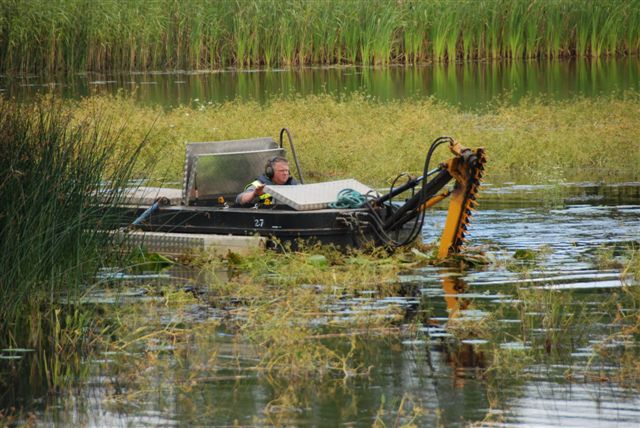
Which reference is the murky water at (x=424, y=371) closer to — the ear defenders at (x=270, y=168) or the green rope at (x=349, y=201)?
the green rope at (x=349, y=201)

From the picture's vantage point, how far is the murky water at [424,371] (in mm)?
8547

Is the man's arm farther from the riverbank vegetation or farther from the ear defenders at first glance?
the riverbank vegetation

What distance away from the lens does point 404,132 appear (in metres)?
22.5

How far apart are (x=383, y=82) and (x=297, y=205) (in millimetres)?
19890

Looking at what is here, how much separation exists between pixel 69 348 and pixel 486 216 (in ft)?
24.9

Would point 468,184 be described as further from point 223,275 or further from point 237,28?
point 237,28

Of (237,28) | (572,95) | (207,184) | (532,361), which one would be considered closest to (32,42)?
(237,28)

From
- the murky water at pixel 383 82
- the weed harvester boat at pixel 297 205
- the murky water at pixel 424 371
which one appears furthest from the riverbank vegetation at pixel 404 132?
the murky water at pixel 424 371

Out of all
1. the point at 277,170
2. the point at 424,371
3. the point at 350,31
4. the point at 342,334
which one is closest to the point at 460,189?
the point at 277,170

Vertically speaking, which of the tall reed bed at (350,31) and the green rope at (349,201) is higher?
the tall reed bed at (350,31)

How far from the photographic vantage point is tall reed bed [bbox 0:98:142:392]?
10.2m

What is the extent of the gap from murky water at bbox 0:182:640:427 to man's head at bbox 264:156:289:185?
5.91 feet

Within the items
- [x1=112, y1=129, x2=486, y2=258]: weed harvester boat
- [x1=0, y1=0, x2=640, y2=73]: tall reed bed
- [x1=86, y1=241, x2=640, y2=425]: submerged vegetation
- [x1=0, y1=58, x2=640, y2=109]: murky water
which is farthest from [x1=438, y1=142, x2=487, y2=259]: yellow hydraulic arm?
[x1=0, y1=0, x2=640, y2=73]: tall reed bed

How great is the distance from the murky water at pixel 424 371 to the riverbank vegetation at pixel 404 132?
6.81 metres
